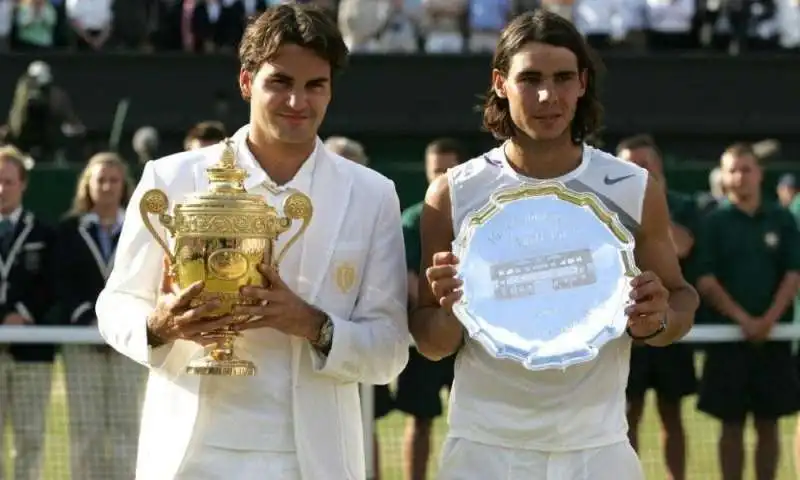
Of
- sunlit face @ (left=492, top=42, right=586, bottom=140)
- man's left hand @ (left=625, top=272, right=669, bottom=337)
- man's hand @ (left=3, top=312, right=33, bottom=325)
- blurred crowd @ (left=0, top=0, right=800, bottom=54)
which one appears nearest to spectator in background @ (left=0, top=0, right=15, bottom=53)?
blurred crowd @ (left=0, top=0, right=800, bottom=54)

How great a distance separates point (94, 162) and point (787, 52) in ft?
34.9

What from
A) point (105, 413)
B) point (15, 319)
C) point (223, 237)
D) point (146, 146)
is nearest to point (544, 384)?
point (223, 237)

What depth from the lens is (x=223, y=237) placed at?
3953 mm

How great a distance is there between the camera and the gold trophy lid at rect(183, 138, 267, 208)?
3977 millimetres

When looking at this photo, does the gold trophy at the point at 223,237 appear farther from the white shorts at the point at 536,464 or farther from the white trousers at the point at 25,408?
the white trousers at the point at 25,408

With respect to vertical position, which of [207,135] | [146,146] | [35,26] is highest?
[35,26]

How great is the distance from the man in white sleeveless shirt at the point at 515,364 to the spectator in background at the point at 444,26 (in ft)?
43.8

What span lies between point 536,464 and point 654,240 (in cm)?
66

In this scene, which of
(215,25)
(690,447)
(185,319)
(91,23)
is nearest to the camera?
(185,319)

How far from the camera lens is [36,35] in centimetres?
1747

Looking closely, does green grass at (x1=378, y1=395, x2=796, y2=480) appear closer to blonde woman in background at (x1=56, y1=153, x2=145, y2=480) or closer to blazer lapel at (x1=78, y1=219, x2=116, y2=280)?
blonde woman in background at (x1=56, y1=153, x2=145, y2=480)

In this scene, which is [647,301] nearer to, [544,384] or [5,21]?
[544,384]

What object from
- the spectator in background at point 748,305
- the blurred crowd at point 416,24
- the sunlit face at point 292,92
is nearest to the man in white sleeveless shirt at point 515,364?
the sunlit face at point 292,92

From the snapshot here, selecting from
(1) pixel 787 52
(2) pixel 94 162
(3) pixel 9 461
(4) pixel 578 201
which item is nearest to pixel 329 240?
(4) pixel 578 201
